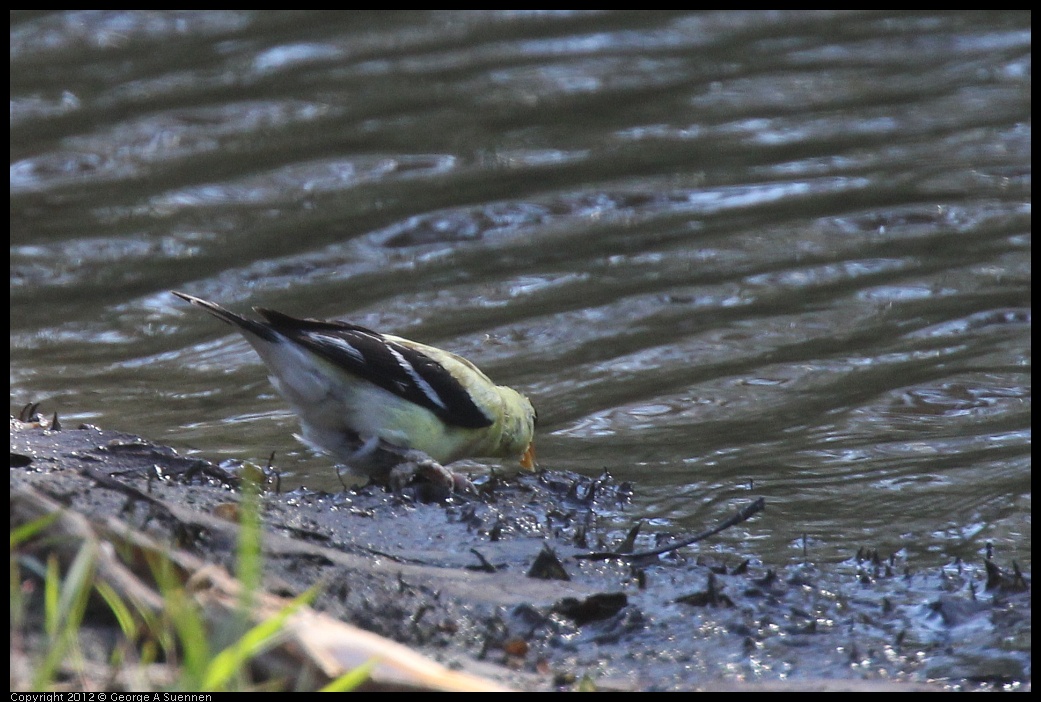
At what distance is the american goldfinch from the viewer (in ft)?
20.7

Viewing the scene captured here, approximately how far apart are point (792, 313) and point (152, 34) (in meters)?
8.85

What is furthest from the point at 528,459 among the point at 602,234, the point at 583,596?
Result: the point at 602,234

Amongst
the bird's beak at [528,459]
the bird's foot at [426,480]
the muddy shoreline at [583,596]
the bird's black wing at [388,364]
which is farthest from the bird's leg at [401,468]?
the bird's beak at [528,459]

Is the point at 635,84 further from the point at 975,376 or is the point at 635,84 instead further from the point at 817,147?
the point at 975,376

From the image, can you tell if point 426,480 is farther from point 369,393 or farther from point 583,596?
point 583,596

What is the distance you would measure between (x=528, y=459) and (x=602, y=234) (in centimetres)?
376

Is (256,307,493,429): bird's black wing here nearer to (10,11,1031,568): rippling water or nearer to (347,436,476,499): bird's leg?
(347,436,476,499): bird's leg

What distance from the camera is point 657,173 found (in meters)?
11.1

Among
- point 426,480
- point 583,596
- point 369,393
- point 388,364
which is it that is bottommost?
point 426,480

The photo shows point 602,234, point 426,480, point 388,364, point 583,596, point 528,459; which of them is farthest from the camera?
point 602,234

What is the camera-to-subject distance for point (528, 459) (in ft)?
22.0

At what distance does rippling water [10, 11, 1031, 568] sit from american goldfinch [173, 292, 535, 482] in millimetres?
372

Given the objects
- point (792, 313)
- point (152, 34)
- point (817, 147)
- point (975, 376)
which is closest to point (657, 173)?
point (817, 147)

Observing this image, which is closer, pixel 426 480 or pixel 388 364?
pixel 426 480
